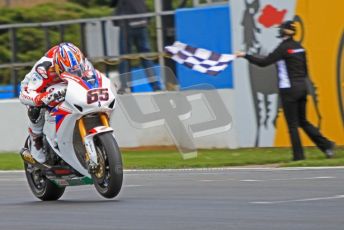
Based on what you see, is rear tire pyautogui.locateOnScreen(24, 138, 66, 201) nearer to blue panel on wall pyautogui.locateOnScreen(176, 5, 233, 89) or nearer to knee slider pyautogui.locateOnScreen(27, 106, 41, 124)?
knee slider pyautogui.locateOnScreen(27, 106, 41, 124)

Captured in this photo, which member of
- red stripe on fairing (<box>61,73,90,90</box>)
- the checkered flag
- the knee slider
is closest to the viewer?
red stripe on fairing (<box>61,73,90,90</box>)

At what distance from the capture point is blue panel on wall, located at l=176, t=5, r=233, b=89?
811 inches

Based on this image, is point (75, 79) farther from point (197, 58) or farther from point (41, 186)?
point (197, 58)

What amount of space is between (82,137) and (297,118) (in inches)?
236

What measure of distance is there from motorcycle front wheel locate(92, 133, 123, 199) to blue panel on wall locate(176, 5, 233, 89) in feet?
29.7

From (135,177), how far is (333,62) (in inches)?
183

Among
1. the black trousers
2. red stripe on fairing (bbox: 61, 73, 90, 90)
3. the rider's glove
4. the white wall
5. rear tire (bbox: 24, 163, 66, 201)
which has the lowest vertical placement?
the white wall

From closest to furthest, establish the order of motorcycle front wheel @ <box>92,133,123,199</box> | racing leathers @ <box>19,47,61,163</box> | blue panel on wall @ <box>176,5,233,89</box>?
motorcycle front wheel @ <box>92,133,123,199</box>, racing leathers @ <box>19,47,61,163</box>, blue panel on wall @ <box>176,5,233,89</box>

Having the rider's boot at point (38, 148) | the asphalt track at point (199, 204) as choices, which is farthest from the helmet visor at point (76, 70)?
the asphalt track at point (199, 204)

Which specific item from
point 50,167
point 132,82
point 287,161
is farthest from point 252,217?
point 132,82

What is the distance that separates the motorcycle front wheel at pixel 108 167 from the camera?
1128cm

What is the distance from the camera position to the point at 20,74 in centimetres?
2303

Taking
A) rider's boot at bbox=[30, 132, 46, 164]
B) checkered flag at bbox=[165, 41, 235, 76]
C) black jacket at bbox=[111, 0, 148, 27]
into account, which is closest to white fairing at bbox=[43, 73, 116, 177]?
rider's boot at bbox=[30, 132, 46, 164]

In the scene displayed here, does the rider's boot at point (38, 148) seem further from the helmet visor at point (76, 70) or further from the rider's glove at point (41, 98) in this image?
the helmet visor at point (76, 70)
